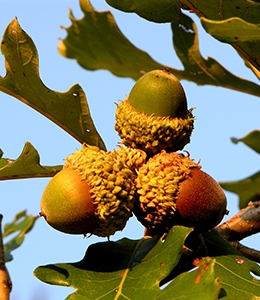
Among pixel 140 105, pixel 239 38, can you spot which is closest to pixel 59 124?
pixel 140 105

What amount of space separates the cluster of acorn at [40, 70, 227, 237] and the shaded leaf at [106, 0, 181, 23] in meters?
0.25

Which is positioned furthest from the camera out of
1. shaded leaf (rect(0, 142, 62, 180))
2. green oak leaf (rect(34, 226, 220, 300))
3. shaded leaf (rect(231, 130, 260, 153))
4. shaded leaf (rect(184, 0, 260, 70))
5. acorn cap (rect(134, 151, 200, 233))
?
shaded leaf (rect(231, 130, 260, 153))

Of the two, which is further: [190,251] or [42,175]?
[42,175]

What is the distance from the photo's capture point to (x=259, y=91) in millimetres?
3168

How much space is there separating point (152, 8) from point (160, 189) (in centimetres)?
68

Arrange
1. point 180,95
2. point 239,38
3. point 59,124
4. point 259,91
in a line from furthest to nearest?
point 259,91 → point 59,124 → point 180,95 → point 239,38

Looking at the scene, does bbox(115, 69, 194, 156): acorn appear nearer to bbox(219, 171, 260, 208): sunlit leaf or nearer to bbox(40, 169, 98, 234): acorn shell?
bbox(40, 169, 98, 234): acorn shell

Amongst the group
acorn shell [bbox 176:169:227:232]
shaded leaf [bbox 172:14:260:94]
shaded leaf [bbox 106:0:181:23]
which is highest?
shaded leaf [bbox 172:14:260:94]

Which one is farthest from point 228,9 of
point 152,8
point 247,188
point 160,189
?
point 247,188

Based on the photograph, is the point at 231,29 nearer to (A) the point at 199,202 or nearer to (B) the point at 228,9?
(B) the point at 228,9

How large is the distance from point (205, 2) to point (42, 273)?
1138mm

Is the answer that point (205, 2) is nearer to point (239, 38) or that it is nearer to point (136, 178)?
point (239, 38)

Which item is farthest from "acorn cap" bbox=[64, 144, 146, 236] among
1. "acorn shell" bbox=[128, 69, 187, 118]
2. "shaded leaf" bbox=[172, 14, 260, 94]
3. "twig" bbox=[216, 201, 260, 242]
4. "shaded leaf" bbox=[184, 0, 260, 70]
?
"shaded leaf" bbox=[172, 14, 260, 94]

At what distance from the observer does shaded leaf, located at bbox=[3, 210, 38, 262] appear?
3.71m
